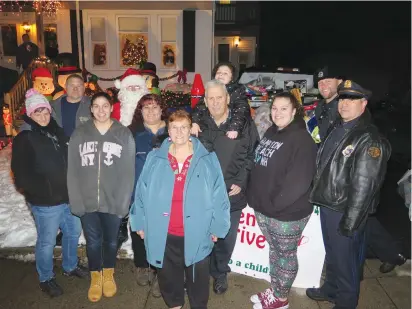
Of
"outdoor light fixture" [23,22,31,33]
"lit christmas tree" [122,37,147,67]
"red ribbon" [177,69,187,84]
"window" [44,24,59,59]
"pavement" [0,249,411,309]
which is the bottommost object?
"pavement" [0,249,411,309]

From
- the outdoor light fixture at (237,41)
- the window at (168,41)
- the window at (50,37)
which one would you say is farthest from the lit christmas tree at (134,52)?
the outdoor light fixture at (237,41)

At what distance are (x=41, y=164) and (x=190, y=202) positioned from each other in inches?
64.4

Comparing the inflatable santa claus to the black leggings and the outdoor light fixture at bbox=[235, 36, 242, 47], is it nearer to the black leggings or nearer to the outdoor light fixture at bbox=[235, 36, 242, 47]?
the black leggings

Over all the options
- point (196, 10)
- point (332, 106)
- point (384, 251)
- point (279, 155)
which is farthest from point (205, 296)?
point (196, 10)

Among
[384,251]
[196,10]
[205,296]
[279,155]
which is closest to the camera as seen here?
[279,155]

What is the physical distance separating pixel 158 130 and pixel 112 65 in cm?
1206

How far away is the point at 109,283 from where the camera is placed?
4.12 meters

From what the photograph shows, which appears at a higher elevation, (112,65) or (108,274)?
(112,65)

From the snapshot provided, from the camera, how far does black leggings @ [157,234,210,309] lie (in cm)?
341

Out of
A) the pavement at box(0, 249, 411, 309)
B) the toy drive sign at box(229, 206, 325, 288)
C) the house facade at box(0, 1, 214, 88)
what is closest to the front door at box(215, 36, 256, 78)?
the house facade at box(0, 1, 214, 88)

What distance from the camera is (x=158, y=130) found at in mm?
3896

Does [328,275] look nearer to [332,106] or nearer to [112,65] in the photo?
[332,106]

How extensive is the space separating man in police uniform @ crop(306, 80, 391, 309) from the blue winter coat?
93 centimetres

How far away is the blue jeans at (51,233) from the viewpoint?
3893 millimetres
